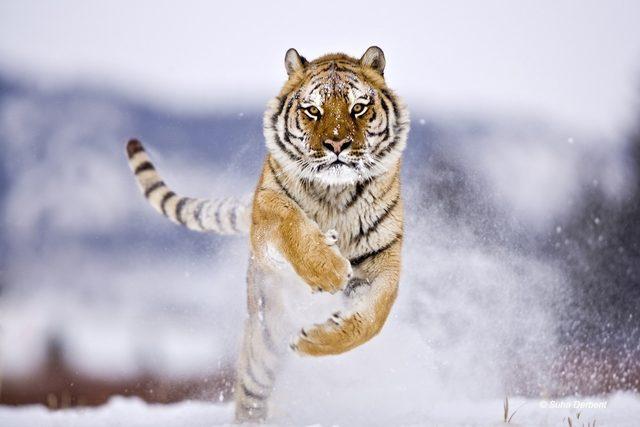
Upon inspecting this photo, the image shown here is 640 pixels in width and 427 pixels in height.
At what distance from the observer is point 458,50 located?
2828mm

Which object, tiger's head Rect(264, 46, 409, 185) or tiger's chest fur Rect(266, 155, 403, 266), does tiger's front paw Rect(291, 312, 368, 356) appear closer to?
tiger's chest fur Rect(266, 155, 403, 266)

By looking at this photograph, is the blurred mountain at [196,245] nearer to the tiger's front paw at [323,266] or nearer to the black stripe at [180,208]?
the black stripe at [180,208]

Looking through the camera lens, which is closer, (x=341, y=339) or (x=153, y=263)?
(x=341, y=339)

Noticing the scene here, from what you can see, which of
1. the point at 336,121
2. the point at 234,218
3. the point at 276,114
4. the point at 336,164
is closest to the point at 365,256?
the point at 336,164

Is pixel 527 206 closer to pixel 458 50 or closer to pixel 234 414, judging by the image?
pixel 458 50

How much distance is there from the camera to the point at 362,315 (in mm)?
2115

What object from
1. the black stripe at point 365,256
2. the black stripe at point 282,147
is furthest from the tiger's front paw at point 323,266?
the black stripe at point 282,147

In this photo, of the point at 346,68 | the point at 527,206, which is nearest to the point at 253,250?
the point at 346,68

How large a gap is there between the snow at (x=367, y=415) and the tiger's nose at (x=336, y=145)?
1140mm

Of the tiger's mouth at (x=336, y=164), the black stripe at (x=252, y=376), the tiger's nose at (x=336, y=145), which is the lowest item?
the black stripe at (x=252, y=376)

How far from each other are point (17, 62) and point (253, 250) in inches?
55.4

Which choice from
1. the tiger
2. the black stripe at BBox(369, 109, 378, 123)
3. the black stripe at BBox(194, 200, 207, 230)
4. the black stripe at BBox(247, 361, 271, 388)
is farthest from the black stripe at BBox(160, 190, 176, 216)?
the black stripe at BBox(369, 109, 378, 123)

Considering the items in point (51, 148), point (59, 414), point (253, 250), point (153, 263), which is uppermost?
point (51, 148)

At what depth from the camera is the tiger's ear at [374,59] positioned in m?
2.36
